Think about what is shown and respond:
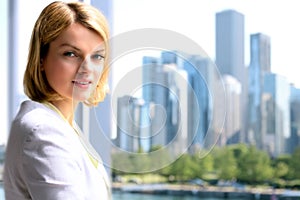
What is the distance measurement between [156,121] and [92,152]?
86 millimetres

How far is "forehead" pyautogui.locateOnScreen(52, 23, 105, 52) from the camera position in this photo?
55 centimetres

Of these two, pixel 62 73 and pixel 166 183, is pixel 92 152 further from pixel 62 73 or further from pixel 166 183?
pixel 166 183

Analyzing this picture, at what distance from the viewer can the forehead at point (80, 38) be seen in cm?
55

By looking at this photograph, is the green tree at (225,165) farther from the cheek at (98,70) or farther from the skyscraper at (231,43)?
the cheek at (98,70)

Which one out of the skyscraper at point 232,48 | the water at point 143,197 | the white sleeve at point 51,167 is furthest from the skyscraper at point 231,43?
the white sleeve at point 51,167

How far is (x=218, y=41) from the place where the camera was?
1549 mm

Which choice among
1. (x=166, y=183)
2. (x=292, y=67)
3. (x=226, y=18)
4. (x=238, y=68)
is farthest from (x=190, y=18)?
(x=166, y=183)

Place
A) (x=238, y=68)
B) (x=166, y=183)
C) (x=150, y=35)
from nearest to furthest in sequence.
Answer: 1. (x=150, y=35)
2. (x=238, y=68)
3. (x=166, y=183)

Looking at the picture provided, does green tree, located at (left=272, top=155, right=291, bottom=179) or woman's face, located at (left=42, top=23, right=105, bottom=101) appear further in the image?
green tree, located at (left=272, top=155, right=291, bottom=179)

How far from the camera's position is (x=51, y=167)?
0.50 metres

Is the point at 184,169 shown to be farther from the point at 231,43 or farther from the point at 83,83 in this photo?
the point at 83,83

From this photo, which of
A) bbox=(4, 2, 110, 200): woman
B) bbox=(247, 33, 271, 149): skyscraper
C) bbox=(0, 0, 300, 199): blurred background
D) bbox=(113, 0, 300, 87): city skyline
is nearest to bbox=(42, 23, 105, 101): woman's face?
bbox=(4, 2, 110, 200): woman

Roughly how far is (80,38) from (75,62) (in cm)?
3

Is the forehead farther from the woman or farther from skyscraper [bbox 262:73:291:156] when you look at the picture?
skyscraper [bbox 262:73:291:156]
